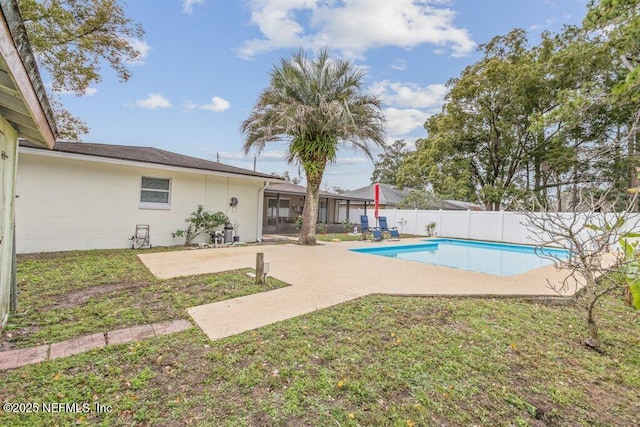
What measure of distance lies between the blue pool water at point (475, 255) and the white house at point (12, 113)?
939 cm

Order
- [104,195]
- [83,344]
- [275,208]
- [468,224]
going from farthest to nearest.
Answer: [275,208], [468,224], [104,195], [83,344]

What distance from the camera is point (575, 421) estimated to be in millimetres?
2414

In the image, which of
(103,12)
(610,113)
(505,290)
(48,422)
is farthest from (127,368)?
(610,113)

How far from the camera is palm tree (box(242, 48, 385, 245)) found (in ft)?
36.3

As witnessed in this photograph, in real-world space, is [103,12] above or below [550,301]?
above

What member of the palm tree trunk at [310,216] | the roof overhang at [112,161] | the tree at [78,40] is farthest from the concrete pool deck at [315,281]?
the tree at [78,40]

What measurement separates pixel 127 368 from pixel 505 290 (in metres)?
6.44

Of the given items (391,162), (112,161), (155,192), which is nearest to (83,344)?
(112,161)

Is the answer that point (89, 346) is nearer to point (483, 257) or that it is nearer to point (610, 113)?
point (483, 257)

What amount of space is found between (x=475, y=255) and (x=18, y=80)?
14387 millimetres

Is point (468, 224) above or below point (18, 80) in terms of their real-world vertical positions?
below

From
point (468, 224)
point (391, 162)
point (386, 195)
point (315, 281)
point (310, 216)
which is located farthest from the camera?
point (391, 162)

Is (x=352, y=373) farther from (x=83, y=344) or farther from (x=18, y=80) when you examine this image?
(x=18, y=80)

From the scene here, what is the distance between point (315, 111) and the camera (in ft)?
36.3
